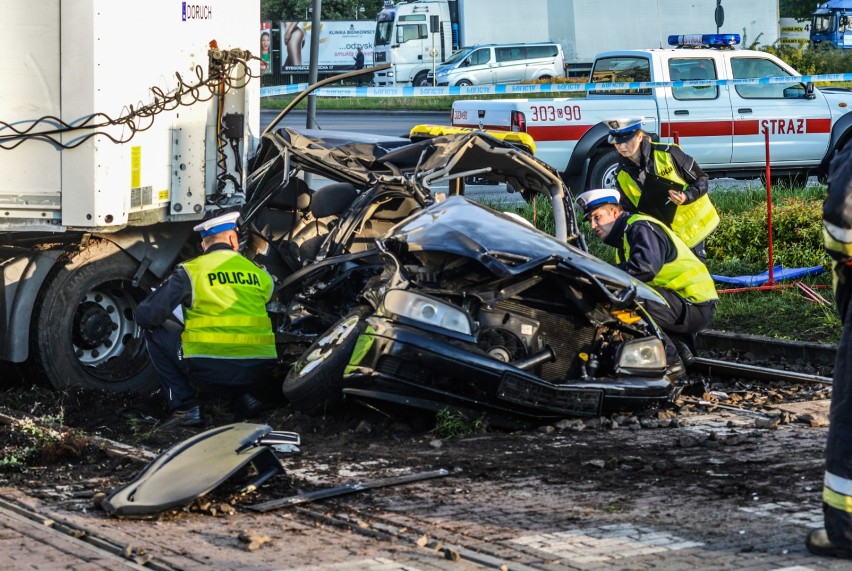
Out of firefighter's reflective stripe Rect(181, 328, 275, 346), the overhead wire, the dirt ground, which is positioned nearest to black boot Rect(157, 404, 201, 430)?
the dirt ground

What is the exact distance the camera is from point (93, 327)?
27.3 ft

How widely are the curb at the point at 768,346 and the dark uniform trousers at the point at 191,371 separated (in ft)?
12.8

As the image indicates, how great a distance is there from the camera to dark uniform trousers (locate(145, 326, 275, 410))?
25.2ft

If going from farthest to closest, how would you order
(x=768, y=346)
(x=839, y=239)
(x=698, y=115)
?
(x=698, y=115) → (x=768, y=346) → (x=839, y=239)

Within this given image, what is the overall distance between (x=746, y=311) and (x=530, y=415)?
4.43 m

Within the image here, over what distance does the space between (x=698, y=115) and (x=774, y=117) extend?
1.07m

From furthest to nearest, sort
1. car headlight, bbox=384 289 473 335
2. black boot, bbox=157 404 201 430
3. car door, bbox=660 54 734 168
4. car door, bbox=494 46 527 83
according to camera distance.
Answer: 1. car door, bbox=494 46 527 83
2. car door, bbox=660 54 734 168
3. black boot, bbox=157 404 201 430
4. car headlight, bbox=384 289 473 335

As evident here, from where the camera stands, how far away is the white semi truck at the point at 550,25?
122 ft

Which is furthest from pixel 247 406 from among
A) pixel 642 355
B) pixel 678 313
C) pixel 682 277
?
pixel 682 277

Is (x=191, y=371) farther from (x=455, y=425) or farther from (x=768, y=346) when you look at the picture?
(x=768, y=346)

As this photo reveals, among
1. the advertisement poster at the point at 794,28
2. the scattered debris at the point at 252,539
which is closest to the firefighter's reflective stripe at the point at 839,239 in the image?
the scattered debris at the point at 252,539

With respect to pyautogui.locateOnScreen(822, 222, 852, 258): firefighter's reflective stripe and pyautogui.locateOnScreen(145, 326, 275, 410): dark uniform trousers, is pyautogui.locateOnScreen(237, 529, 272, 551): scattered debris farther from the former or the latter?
pyautogui.locateOnScreen(145, 326, 275, 410): dark uniform trousers

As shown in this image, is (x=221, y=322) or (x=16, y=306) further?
(x=16, y=306)

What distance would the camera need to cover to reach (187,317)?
7.66m
